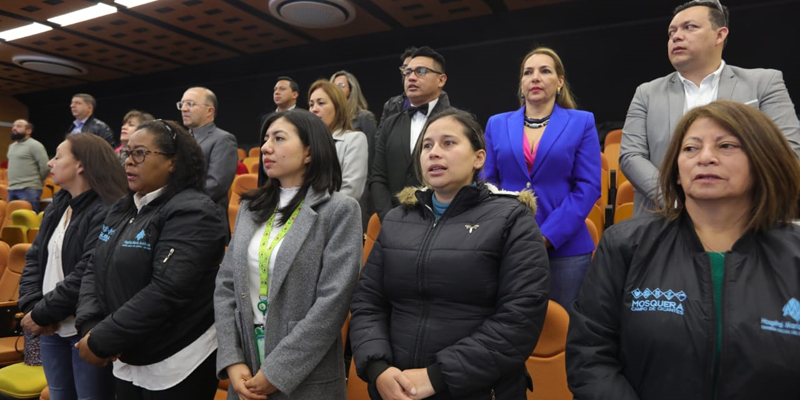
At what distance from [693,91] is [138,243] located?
1994 mm

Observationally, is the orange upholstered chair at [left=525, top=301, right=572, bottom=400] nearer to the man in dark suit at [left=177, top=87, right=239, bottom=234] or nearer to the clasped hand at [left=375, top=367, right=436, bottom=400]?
the clasped hand at [left=375, top=367, right=436, bottom=400]

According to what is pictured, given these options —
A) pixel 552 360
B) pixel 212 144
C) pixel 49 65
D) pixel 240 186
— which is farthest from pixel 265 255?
pixel 49 65

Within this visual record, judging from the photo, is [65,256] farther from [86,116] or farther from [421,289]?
[86,116]

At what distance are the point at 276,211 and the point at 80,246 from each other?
97 cm

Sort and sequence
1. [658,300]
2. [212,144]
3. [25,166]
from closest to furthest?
[658,300] → [212,144] → [25,166]

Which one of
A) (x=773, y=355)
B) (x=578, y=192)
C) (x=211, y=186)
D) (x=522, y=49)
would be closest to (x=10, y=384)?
(x=211, y=186)

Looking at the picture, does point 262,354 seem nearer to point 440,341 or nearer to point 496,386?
point 440,341

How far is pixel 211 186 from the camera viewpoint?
285 cm

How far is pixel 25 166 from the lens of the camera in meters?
5.52

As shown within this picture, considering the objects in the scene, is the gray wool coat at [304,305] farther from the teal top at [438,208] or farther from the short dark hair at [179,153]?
the short dark hair at [179,153]

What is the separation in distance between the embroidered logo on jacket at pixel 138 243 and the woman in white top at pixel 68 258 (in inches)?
13.4

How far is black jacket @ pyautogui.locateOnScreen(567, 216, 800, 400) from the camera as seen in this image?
0.89m

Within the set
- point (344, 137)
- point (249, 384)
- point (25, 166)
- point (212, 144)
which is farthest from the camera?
point (25, 166)

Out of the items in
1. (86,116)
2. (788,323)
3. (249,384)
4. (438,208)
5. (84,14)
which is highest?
(84,14)
